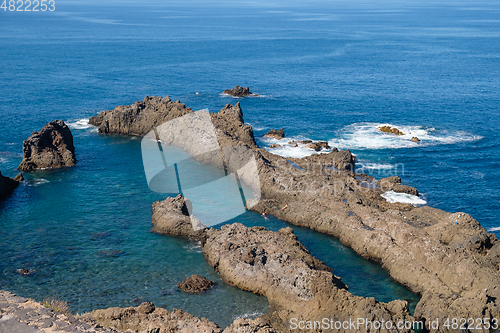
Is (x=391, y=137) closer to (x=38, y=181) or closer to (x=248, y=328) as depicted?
(x=38, y=181)

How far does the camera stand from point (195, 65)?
152m

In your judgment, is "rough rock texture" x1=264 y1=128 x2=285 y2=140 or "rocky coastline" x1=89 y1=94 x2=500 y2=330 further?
"rough rock texture" x1=264 y1=128 x2=285 y2=140

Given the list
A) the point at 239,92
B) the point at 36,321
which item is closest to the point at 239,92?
the point at 239,92

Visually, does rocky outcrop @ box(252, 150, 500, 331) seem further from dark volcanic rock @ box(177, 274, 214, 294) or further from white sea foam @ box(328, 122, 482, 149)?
white sea foam @ box(328, 122, 482, 149)

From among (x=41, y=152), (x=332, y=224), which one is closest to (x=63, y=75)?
(x=41, y=152)

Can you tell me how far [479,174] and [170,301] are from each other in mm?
50685

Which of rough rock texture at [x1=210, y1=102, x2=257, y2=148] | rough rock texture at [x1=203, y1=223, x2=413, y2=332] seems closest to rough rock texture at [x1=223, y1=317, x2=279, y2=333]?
rough rock texture at [x1=203, y1=223, x2=413, y2=332]

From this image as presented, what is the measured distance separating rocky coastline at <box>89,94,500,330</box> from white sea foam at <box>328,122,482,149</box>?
Answer: 12844 mm

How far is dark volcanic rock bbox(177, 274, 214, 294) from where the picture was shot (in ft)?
124

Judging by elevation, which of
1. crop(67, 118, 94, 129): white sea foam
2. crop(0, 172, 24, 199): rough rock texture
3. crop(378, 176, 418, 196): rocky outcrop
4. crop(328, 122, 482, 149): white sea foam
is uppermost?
crop(67, 118, 94, 129): white sea foam

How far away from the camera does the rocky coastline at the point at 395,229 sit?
35094mm

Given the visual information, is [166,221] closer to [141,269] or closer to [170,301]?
[141,269]

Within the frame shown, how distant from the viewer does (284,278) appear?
36781 mm

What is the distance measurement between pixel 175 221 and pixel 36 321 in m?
23.1
